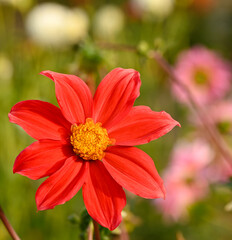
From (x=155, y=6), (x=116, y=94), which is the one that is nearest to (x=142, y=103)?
(x=155, y=6)

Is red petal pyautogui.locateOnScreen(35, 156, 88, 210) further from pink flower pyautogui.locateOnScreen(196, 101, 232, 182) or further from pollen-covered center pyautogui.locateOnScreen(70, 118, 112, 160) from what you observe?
pink flower pyautogui.locateOnScreen(196, 101, 232, 182)

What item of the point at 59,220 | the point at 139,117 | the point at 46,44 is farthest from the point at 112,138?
the point at 46,44

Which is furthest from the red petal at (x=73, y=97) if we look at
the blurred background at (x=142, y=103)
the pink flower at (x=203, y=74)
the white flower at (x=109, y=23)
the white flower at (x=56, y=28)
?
the white flower at (x=109, y=23)

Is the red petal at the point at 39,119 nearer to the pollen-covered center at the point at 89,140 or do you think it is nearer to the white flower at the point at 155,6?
the pollen-covered center at the point at 89,140

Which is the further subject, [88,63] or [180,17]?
[180,17]

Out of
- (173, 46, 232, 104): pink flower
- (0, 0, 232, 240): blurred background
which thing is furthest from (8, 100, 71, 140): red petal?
(173, 46, 232, 104): pink flower

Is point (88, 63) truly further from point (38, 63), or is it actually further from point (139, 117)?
point (38, 63)
